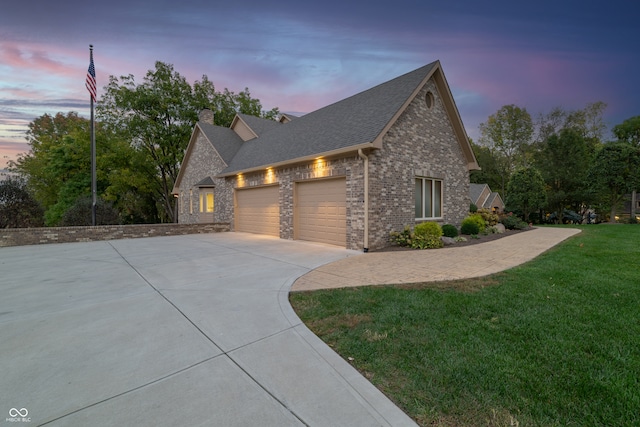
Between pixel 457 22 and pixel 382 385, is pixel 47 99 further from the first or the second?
pixel 382 385

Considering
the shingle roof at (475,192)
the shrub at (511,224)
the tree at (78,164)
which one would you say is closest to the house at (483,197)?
the shingle roof at (475,192)

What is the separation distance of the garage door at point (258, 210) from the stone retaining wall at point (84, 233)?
2.20m

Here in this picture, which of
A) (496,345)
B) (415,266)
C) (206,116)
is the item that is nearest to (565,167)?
(415,266)

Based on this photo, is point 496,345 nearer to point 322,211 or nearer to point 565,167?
point 322,211

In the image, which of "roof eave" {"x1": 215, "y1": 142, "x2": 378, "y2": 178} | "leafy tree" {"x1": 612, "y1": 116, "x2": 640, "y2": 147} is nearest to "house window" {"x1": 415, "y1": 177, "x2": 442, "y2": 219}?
"roof eave" {"x1": 215, "y1": 142, "x2": 378, "y2": 178}

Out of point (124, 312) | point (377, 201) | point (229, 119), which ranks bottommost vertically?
point (124, 312)

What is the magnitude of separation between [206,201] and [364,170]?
13580 millimetres

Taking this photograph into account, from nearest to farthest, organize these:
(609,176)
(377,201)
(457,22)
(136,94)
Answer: (377,201)
(457,22)
(609,176)
(136,94)

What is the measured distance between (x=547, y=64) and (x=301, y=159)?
13.9m

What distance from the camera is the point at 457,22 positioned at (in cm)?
1052

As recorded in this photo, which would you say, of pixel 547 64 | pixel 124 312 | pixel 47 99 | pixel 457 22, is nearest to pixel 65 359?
pixel 124 312

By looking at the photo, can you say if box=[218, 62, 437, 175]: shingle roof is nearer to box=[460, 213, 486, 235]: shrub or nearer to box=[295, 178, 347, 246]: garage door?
box=[295, 178, 347, 246]: garage door

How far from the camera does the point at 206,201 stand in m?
18.7

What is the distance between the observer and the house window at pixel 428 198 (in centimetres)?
1087
